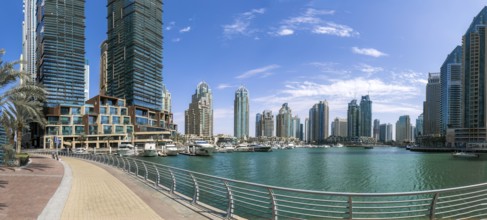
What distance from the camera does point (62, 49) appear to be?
153 metres

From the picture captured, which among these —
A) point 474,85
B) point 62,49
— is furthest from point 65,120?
point 474,85

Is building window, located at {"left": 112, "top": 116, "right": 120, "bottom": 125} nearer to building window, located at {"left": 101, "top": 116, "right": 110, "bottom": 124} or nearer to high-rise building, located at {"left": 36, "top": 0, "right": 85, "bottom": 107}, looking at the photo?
building window, located at {"left": 101, "top": 116, "right": 110, "bottom": 124}

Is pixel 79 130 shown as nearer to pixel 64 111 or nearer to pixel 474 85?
pixel 64 111

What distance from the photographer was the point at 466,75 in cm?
16550

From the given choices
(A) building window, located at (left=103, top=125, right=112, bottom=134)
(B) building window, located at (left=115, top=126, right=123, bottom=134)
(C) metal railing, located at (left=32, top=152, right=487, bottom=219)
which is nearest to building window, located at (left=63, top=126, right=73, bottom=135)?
(A) building window, located at (left=103, top=125, right=112, bottom=134)

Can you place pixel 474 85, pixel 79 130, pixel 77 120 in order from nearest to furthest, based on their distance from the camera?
1. pixel 79 130
2. pixel 77 120
3. pixel 474 85

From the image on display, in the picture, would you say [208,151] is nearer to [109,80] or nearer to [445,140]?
[109,80]

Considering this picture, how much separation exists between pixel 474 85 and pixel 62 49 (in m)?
196

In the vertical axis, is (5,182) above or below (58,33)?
below

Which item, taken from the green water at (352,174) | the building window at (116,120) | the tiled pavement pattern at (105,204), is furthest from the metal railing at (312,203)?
the building window at (116,120)

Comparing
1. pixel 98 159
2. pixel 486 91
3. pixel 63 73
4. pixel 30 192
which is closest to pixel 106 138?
pixel 63 73

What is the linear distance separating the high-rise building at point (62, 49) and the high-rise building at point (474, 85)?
184748 millimetres

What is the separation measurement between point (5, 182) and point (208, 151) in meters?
82.1

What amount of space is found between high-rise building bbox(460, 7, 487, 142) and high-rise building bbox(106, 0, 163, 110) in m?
155
